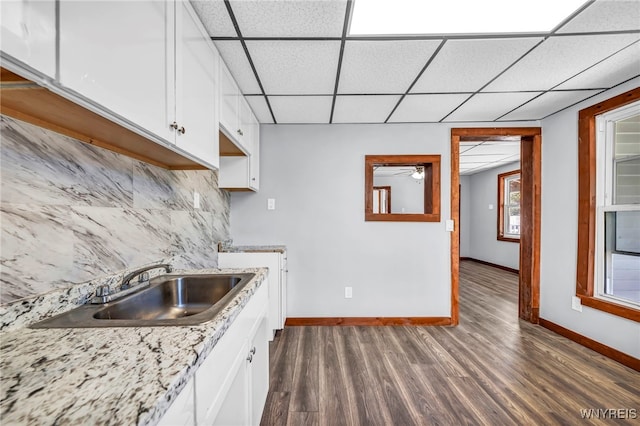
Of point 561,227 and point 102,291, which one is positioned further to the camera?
point 561,227

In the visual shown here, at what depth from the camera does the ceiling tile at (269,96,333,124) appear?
7.21 feet

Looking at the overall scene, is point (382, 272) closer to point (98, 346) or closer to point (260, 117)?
point (260, 117)

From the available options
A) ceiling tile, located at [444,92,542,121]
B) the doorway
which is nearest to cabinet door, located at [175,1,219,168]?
ceiling tile, located at [444,92,542,121]

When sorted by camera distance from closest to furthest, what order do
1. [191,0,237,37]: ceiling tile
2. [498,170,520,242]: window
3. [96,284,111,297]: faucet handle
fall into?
[96,284,111,297]: faucet handle → [191,0,237,37]: ceiling tile → [498,170,520,242]: window

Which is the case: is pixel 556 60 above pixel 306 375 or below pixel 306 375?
above

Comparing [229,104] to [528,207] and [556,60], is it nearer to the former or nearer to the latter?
[556,60]

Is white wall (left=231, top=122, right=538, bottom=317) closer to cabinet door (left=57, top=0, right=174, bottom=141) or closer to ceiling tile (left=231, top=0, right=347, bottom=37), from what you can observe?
ceiling tile (left=231, top=0, right=347, bottom=37)

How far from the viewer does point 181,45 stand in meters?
1.07

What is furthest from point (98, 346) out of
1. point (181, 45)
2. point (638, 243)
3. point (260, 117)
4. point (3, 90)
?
point (638, 243)

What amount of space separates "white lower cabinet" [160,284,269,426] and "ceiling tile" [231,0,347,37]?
1423mm

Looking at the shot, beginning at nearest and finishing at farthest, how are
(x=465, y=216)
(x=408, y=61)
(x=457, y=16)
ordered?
(x=457, y=16) → (x=408, y=61) → (x=465, y=216)

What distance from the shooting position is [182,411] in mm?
585

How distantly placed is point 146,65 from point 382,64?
4.60ft

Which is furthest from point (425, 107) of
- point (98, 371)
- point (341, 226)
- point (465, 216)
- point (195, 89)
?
point (465, 216)
